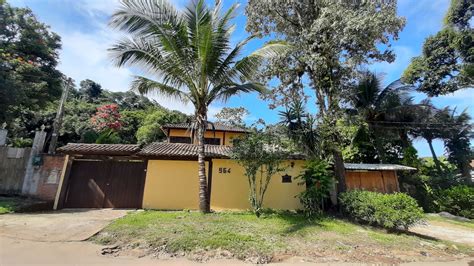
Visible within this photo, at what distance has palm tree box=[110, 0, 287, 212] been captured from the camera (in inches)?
336

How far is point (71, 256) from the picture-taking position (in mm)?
5121

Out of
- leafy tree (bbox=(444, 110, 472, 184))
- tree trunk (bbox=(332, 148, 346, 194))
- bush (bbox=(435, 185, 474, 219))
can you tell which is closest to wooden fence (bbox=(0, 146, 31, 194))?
tree trunk (bbox=(332, 148, 346, 194))

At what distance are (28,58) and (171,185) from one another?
14.4m

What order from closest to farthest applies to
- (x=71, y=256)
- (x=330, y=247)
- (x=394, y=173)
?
(x=71, y=256) < (x=330, y=247) < (x=394, y=173)

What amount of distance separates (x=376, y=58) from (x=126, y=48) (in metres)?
11.1

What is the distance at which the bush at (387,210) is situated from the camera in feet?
25.3

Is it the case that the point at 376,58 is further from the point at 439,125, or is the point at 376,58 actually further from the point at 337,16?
the point at 439,125

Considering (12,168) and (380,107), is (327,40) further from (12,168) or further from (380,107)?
(12,168)

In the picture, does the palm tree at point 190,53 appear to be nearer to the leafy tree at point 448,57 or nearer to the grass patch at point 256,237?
the grass patch at point 256,237

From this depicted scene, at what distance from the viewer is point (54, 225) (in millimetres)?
7375

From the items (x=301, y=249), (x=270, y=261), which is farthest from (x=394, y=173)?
(x=270, y=261)

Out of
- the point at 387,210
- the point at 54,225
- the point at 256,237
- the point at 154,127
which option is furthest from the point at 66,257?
the point at 154,127

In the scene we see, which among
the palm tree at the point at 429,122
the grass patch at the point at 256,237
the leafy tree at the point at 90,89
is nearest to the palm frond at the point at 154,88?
the grass patch at the point at 256,237

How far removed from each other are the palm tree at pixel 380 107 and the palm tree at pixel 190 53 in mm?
11643
